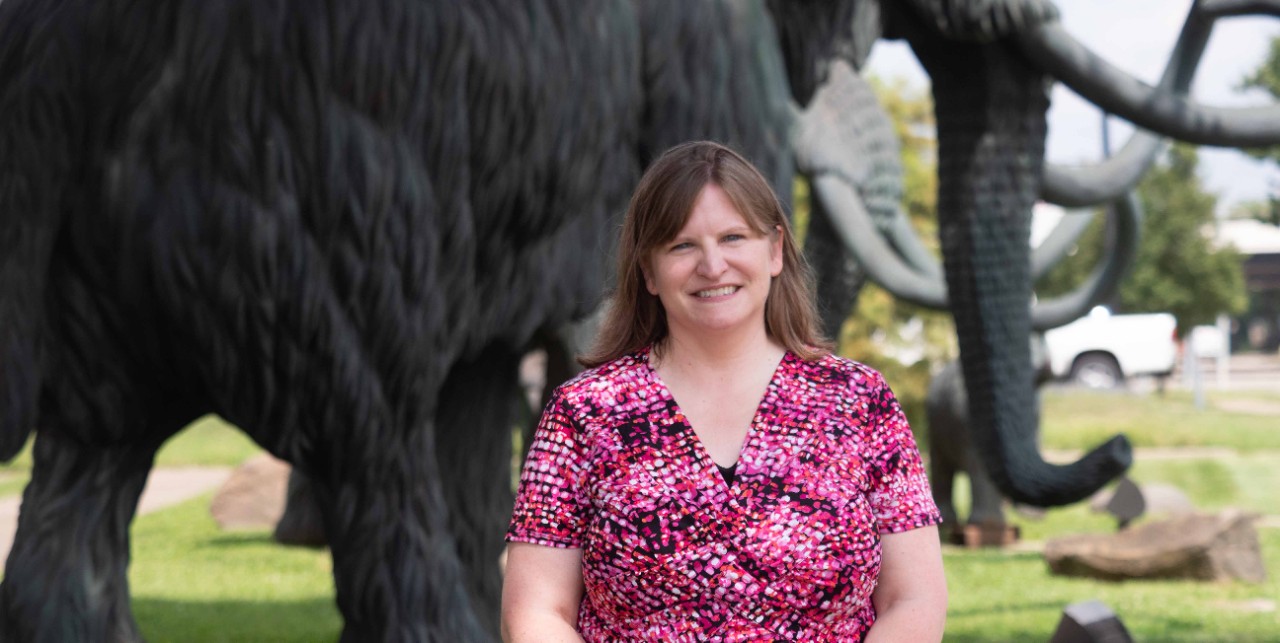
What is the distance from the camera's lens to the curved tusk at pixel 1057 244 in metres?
5.84

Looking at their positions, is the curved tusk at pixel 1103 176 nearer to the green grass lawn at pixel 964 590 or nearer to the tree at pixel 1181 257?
the green grass lawn at pixel 964 590

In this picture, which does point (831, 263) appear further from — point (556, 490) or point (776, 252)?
point (556, 490)

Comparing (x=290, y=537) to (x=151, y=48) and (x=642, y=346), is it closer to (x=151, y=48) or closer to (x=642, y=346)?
(x=151, y=48)

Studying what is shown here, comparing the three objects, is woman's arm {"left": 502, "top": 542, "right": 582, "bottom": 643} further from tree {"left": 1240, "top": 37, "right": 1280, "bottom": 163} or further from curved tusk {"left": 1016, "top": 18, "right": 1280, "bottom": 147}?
tree {"left": 1240, "top": 37, "right": 1280, "bottom": 163}

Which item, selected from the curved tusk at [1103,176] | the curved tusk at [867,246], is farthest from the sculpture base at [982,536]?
the curved tusk at [1103,176]

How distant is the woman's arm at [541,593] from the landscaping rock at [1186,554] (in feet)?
17.5

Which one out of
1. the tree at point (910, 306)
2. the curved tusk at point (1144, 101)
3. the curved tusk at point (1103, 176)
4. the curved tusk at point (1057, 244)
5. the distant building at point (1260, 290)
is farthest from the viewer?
the distant building at point (1260, 290)

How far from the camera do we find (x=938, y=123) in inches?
181

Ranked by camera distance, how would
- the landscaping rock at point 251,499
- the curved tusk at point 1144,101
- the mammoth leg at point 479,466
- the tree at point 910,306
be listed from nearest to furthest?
the mammoth leg at point 479,466 < the curved tusk at point 1144,101 < the landscaping rock at point 251,499 < the tree at point 910,306

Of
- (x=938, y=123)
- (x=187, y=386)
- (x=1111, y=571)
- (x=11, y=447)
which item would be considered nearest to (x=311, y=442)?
(x=187, y=386)

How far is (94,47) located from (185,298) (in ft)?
1.36

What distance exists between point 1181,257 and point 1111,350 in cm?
231

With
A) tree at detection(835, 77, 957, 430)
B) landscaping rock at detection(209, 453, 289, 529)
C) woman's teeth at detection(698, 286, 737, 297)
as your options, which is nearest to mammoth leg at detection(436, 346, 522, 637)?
woman's teeth at detection(698, 286, 737, 297)

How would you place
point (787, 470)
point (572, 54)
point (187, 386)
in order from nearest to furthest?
1. point (787, 470)
2. point (187, 386)
3. point (572, 54)
